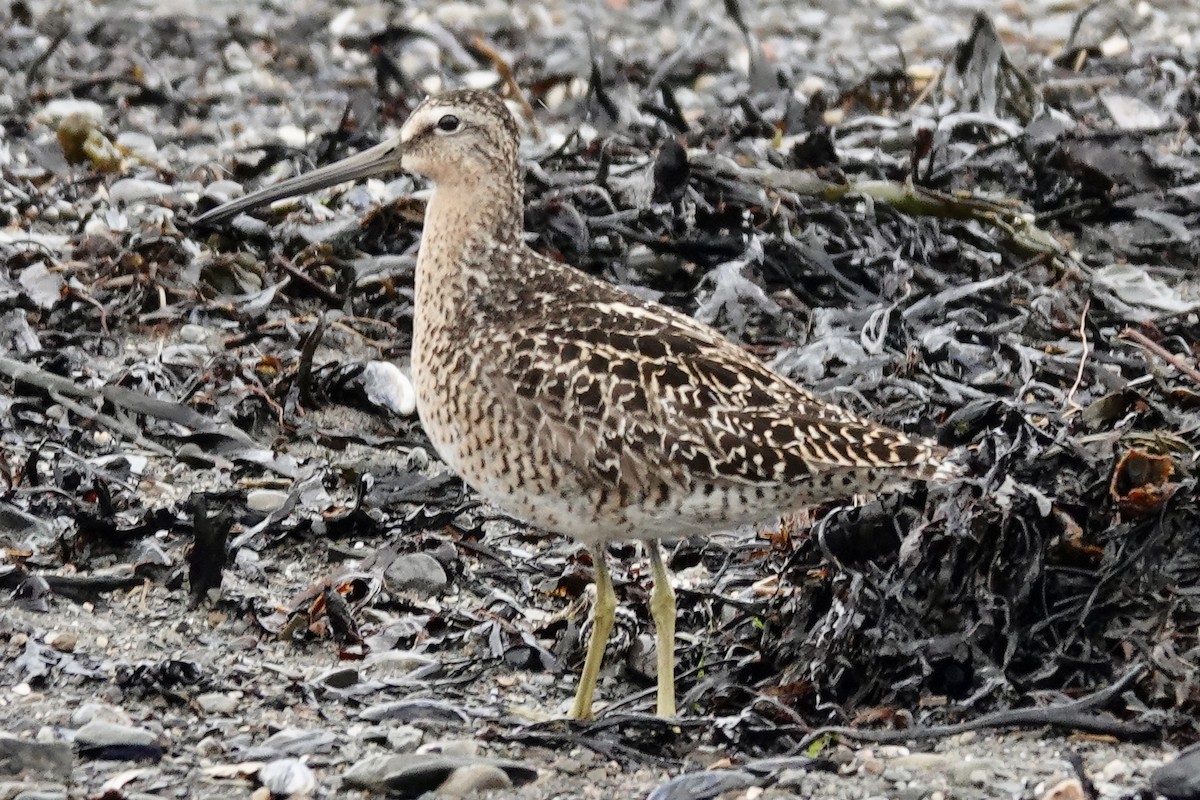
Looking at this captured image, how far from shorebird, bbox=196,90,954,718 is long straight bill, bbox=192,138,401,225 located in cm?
66

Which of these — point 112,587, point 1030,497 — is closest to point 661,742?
point 1030,497

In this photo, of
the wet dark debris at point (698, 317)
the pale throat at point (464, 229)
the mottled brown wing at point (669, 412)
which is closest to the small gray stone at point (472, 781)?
the wet dark debris at point (698, 317)

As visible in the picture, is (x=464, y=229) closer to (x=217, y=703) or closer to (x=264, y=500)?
(x=264, y=500)

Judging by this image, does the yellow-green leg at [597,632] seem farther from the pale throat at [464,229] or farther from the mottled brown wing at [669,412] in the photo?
the pale throat at [464,229]

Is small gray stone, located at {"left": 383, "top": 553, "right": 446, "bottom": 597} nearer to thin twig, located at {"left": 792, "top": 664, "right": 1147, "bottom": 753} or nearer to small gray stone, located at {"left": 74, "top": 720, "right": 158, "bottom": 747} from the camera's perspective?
small gray stone, located at {"left": 74, "top": 720, "right": 158, "bottom": 747}

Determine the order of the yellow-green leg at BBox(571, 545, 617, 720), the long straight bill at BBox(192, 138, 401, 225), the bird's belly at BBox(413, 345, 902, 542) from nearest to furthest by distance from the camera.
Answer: the bird's belly at BBox(413, 345, 902, 542) → the yellow-green leg at BBox(571, 545, 617, 720) → the long straight bill at BBox(192, 138, 401, 225)

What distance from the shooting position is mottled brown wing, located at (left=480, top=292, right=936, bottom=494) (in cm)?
443

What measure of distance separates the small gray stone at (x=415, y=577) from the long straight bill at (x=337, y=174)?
1144mm

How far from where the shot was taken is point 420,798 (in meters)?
3.97

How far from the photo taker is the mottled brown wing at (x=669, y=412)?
4.43m

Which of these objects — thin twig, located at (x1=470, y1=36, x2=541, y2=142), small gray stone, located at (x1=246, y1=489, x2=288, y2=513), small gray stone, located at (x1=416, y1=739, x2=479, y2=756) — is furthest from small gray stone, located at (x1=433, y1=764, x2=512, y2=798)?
thin twig, located at (x1=470, y1=36, x2=541, y2=142)

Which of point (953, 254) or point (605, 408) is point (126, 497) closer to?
point (605, 408)

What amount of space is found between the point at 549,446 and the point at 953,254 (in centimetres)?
283

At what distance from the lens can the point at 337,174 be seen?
5.63 metres
